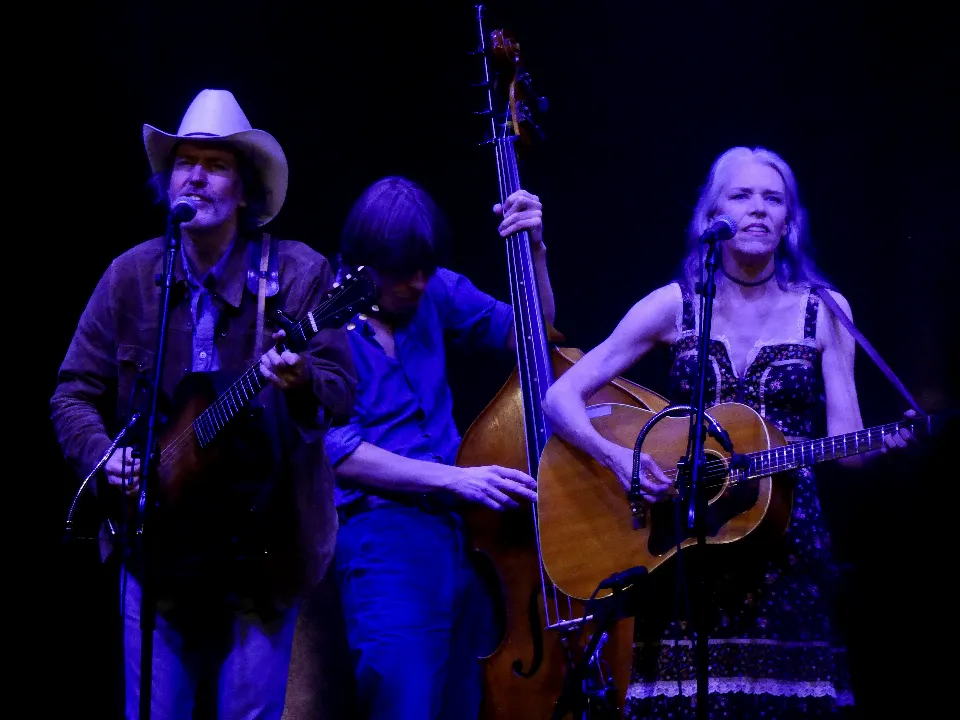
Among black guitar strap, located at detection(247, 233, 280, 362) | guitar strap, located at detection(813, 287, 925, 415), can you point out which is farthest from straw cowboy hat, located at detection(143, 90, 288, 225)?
guitar strap, located at detection(813, 287, 925, 415)

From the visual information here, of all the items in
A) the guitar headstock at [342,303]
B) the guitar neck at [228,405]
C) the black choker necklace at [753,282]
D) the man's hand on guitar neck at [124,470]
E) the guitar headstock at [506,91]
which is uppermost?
the guitar headstock at [506,91]

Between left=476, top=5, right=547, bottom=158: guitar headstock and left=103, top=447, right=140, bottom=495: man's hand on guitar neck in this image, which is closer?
left=103, top=447, right=140, bottom=495: man's hand on guitar neck

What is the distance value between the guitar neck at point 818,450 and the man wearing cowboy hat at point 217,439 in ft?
3.84

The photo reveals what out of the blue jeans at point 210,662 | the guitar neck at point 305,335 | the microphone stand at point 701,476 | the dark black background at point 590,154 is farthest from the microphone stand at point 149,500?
the dark black background at point 590,154

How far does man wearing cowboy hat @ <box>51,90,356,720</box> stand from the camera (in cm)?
284

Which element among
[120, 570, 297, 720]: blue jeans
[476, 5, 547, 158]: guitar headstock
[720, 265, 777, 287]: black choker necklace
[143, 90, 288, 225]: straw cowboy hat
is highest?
[476, 5, 547, 158]: guitar headstock

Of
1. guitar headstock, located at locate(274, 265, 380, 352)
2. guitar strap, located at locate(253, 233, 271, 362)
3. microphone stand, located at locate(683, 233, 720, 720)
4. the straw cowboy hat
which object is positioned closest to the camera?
microphone stand, located at locate(683, 233, 720, 720)

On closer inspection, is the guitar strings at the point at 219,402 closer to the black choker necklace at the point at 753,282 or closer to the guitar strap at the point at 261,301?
the guitar strap at the point at 261,301

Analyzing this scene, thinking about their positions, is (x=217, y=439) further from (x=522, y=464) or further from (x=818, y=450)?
(x=818, y=450)

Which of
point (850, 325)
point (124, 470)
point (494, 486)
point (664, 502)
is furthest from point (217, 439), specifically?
point (850, 325)

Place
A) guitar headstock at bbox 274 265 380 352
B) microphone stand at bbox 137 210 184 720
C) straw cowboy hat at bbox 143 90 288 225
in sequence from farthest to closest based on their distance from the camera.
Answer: straw cowboy hat at bbox 143 90 288 225, guitar headstock at bbox 274 265 380 352, microphone stand at bbox 137 210 184 720

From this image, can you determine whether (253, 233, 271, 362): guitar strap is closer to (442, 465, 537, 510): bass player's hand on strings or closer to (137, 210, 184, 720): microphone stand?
(137, 210, 184, 720): microphone stand

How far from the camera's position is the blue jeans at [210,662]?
2898mm

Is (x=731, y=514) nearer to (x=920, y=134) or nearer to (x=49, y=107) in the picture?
(x=920, y=134)
